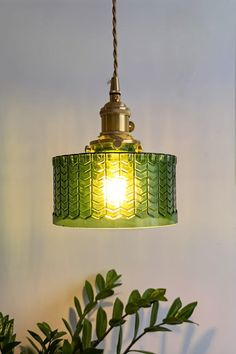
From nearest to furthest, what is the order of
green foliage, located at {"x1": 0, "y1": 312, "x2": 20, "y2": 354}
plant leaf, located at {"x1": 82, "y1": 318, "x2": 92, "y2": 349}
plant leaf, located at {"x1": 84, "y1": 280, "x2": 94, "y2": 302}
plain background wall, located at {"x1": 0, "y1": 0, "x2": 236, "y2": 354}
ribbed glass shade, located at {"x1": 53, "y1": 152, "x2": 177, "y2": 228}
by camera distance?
ribbed glass shade, located at {"x1": 53, "y1": 152, "x2": 177, "y2": 228}
green foliage, located at {"x1": 0, "y1": 312, "x2": 20, "y2": 354}
plant leaf, located at {"x1": 82, "y1": 318, "x2": 92, "y2": 349}
plant leaf, located at {"x1": 84, "y1": 280, "x2": 94, "y2": 302}
plain background wall, located at {"x1": 0, "y1": 0, "x2": 236, "y2": 354}

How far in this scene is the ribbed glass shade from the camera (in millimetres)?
653

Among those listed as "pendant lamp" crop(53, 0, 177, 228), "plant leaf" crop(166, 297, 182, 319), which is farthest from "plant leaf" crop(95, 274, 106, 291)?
"pendant lamp" crop(53, 0, 177, 228)

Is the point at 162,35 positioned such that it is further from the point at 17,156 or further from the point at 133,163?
the point at 133,163

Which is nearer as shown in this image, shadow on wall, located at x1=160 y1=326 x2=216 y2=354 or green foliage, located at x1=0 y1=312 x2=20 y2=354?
green foliage, located at x1=0 y1=312 x2=20 y2=354

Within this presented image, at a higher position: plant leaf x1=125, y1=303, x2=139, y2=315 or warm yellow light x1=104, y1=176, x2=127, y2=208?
warm yellow light x1=104, y1=176, x2=127, y2=208

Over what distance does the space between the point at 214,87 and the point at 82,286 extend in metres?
1.02

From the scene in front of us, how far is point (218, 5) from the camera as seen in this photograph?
144 centimetres

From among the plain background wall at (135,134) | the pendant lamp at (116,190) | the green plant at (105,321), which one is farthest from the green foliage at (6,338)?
the pendant lamp at (116,190)

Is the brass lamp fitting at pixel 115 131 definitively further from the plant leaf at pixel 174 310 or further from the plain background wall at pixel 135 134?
the plant leaf at pixel 174 310

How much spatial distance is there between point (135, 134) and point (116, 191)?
77 centimetres

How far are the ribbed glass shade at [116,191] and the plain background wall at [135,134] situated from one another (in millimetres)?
724

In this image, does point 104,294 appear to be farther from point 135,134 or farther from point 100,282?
point 135,134

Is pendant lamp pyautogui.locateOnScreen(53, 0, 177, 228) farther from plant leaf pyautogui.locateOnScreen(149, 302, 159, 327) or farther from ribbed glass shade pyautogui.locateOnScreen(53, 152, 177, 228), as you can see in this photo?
plant leaf pyautogui.locateOnScreen(149, 302, 159, 327)

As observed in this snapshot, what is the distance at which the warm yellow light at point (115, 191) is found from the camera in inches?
25.8
